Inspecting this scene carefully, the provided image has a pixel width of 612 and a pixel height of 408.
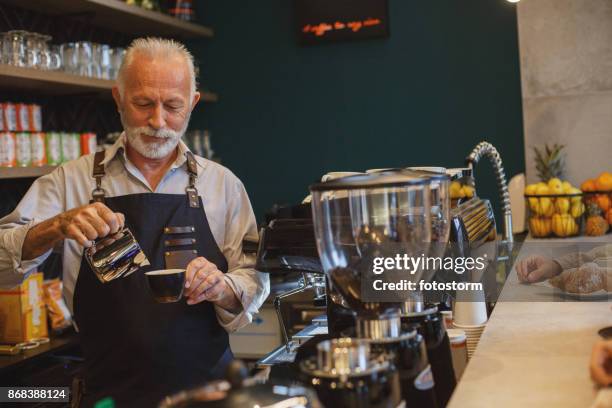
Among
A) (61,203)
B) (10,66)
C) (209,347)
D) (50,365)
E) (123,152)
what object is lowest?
(50,365)

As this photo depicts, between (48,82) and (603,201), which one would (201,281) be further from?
(603,201)

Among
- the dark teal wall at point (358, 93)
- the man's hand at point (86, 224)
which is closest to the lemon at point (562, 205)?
the dark teal wall at point (358, 93)

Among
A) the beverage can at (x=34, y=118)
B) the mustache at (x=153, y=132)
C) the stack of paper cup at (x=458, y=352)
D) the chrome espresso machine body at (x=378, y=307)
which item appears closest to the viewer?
the chrome espresso machine body at (x=378, y=307)

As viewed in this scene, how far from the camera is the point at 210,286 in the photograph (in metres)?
1.77

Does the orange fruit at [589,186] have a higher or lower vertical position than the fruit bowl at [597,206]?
higher

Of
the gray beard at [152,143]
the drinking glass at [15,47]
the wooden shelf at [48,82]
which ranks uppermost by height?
the drinking glass at [15,47]

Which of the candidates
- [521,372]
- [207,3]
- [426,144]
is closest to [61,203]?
[521,372]

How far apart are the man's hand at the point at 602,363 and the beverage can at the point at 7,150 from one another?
2556mm

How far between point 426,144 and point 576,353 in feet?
9.88

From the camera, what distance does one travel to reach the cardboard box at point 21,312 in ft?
9.62

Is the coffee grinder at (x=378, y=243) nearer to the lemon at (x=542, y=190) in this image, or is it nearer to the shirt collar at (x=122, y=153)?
the shirt collar at (x=122, y=153)

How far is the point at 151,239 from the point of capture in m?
2.00

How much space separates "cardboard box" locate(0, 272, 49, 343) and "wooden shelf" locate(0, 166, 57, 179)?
0.42 m

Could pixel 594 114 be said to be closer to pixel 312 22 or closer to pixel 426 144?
pixel 426 144
